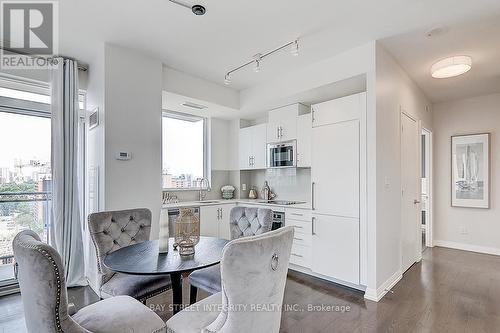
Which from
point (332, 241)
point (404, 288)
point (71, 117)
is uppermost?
point (71, 117)

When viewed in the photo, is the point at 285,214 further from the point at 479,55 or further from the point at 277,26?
the point at 479,55

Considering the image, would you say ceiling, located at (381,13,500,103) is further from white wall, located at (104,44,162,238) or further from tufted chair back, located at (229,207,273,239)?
white wall, located at (104,44,162,238)

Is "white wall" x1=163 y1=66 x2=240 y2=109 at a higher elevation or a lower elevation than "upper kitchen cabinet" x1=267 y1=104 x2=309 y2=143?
higher

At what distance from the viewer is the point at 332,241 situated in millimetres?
3199

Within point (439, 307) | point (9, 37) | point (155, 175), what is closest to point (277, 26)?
point (155, 175)

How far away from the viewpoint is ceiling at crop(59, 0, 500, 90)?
224 centimetres

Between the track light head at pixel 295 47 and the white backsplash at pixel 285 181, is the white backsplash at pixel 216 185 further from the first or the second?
the track light head at pixel 295 47

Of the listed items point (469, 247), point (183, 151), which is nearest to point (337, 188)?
point (183, 151)

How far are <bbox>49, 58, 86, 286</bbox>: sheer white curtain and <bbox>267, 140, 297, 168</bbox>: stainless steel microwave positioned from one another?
2.69 meters

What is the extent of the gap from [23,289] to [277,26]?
2694 millimetres

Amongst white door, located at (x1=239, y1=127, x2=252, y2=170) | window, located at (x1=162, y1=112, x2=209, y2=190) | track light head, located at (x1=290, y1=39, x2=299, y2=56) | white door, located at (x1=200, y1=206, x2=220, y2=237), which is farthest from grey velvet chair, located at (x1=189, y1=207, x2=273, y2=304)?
white door, located at (x1=239, y1=127, x2=252, y2=170)

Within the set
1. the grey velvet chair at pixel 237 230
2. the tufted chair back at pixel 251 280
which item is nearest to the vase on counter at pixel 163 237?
the grey velvet chair at pixel 237 230

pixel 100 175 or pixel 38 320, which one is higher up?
pixel 100 175

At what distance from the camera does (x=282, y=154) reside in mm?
4215
